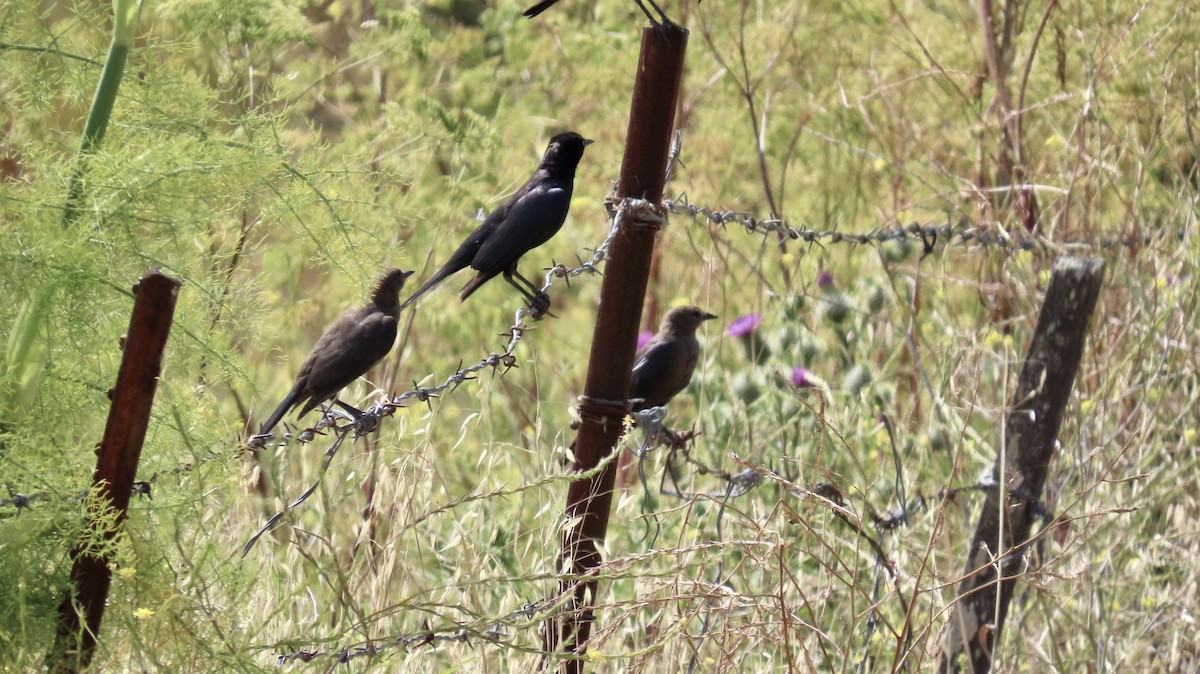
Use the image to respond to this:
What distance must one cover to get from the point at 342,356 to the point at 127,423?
1877 millimetres

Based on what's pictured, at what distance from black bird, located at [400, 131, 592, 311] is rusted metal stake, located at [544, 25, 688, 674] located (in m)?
→ 1.26

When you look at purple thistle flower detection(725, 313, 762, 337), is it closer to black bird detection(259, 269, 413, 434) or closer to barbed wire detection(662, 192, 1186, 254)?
barbed wire detection(662, 192, 1186, 254)

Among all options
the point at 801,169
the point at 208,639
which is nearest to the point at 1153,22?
the point at 801,169

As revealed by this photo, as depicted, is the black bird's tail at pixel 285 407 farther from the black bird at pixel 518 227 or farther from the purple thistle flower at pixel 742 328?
the purple thistle flower at pixel 742 328

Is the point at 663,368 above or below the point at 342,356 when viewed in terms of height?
above

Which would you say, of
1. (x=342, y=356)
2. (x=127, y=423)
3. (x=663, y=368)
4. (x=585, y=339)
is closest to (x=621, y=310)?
(x=127, y=423)

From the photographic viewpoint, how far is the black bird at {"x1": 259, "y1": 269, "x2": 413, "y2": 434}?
3740 millimetres

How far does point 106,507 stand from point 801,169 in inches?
214

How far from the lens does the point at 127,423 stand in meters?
1.87

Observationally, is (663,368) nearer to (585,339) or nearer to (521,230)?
(521,230)

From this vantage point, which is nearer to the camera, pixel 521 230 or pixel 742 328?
pixel 521 230

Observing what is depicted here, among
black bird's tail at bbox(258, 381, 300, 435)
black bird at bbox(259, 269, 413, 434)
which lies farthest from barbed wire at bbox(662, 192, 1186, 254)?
black bird's tail at bbox(258, 381, 300, 435)

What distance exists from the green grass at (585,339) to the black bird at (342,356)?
0.28ft

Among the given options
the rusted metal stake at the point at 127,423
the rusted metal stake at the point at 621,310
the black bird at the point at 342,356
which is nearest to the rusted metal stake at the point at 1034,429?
the rusted metal stake at the point at 621,310
